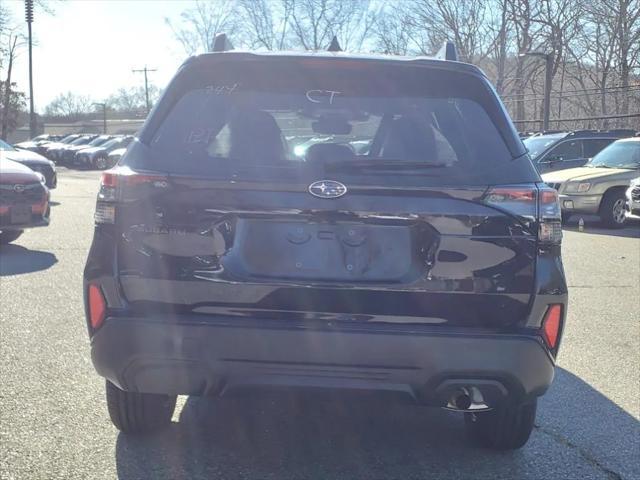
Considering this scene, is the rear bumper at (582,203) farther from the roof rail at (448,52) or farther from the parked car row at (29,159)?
→ the roof rail at (448,52)

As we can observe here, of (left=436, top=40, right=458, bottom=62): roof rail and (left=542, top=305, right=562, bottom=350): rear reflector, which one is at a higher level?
(left=436, top=40, right=458, bottom=62): roof rail

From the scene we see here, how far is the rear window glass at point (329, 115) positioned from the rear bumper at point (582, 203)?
36.7 ft

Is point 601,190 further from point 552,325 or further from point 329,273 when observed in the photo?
point 329,273

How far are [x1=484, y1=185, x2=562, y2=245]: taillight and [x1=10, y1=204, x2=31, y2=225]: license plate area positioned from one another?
7514 mm

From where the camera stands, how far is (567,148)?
53.8 ft

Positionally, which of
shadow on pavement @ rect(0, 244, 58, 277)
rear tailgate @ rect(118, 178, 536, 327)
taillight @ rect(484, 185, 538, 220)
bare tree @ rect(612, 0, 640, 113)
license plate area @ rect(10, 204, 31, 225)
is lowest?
shadow on pavement @ rect(0, 244, 58, 277)

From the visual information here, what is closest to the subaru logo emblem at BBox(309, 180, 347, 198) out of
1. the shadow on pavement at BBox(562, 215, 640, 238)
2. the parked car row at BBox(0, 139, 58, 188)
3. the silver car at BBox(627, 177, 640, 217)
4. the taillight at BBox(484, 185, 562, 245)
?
the taillight at BBox(484, 185, 562, 245)

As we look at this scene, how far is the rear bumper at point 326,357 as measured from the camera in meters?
2.84

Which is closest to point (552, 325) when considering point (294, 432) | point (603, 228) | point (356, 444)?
point (356, 444)

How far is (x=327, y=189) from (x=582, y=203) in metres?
11.9

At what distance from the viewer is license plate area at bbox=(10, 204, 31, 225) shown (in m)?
9.04

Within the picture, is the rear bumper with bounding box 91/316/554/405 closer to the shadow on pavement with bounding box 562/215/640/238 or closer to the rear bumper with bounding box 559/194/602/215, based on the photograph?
the shadow on pavement with bounding box 562/215/640/238

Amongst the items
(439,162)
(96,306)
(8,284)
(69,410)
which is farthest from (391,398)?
(8,284)

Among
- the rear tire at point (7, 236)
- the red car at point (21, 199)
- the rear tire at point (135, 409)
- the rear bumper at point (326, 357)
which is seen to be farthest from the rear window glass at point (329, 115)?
the rear tire at point (7, 236)
